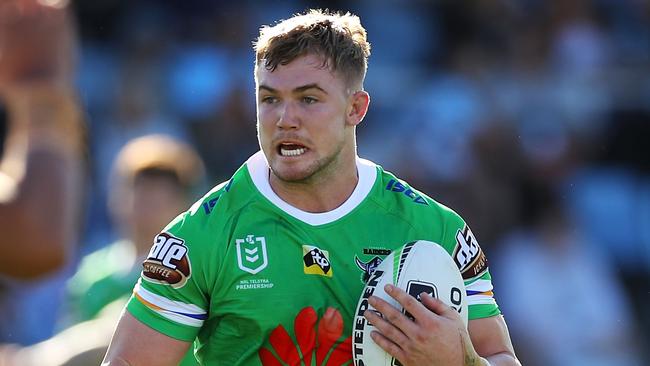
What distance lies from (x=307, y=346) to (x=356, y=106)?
37.6 inches

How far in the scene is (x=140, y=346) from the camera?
453 centimetres

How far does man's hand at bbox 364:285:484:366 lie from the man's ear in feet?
2.51

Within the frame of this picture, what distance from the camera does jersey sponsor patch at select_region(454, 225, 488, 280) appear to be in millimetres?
4883

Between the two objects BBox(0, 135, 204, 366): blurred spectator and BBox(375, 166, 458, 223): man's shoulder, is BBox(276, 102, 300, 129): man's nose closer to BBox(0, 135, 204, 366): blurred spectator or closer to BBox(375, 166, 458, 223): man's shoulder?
BBox(375, 166, 458, 223): man's shoulder

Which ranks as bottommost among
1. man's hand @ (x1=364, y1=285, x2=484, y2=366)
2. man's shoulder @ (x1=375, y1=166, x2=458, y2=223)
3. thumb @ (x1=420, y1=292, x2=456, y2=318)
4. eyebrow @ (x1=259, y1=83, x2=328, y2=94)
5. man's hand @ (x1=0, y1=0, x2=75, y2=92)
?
man's hand @ (x1=364, y1=285, x2=484, y2=366)

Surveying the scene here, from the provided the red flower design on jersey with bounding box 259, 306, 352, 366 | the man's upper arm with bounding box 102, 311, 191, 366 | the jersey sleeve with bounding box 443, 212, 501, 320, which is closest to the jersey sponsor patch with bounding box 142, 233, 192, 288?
the man's upper arm with bounding box 102, 311, 191, 366

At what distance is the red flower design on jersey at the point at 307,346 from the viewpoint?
4609mm

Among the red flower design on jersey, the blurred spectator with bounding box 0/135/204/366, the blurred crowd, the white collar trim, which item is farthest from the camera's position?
the blurred crowd

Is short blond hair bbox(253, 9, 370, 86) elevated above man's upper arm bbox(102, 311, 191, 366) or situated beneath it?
elevated above

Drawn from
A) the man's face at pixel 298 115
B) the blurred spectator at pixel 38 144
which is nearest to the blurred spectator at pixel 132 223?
the man's face at pixel 298 115

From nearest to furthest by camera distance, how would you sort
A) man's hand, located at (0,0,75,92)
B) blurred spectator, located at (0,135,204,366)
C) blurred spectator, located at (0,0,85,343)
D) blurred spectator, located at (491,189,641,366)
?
1. blurred spectator, located at (0,0,85,343)
2. man's hand, located at (0,0,75,92)
3. blurred spectator, located at (0,135,204,366)
4. blurred spectator, located at (491,189,641,366)

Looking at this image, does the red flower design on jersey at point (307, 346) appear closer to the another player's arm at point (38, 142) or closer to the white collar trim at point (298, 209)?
the white collar trim at point (298, 209)

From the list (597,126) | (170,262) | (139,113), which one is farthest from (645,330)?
(170,262)

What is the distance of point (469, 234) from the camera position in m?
5.01
